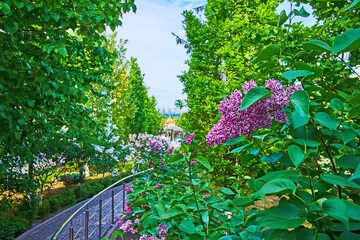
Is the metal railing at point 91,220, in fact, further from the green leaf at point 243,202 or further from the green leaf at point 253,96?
the green leaf at point 253,96

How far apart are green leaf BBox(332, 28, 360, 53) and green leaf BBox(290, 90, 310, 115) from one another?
0.18 meters

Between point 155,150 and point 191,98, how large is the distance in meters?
4.65

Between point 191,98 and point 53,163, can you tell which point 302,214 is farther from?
point 53,163

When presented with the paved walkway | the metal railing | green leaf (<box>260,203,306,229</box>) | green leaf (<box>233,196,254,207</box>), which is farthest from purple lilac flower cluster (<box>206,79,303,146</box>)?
the paved walkway

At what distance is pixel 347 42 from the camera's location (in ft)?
1.97

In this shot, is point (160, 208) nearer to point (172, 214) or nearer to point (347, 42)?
point (172, 214)

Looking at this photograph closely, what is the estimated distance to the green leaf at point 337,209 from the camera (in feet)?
1.78

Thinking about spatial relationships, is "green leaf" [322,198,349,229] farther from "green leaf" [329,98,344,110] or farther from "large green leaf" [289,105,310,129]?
"green leaf" [329,98,344,110]

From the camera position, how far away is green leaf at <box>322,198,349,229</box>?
0.54 metres

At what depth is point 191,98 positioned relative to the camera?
9.88 metres

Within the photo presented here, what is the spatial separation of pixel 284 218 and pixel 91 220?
5.34m

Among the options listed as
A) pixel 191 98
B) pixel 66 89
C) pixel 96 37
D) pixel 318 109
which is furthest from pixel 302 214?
pixel 191 98

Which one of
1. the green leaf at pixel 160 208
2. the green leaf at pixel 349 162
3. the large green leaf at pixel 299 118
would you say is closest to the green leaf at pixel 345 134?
the green leaf at pixel 349 162

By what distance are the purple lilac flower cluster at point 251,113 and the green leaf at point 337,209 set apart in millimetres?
562
